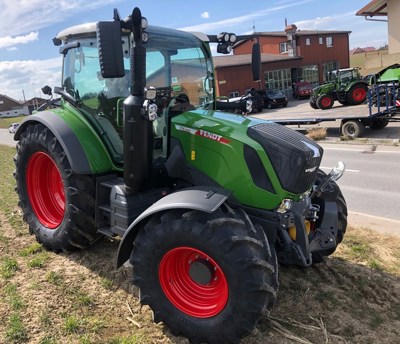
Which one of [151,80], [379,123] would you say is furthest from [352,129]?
[151,80]

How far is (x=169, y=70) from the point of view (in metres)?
3.96

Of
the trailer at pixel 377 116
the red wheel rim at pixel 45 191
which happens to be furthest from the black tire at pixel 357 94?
the red wheel rim at pixel 45 191

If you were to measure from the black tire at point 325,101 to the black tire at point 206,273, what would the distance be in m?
20.4

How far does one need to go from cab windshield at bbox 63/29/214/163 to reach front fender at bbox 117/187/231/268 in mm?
819

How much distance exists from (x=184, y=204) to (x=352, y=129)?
12607 millimetres

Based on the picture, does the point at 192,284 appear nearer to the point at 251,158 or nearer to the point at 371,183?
the point at 251,158

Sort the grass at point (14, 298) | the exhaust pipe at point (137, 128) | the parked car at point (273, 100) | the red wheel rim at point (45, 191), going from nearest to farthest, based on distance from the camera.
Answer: the exhaust pipe at point (137, 128)
the grass at point (14, 298)
the red wheel rim at point (45, 191)
the parked car at point (273, 100)

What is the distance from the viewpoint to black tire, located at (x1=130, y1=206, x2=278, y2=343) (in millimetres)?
2719

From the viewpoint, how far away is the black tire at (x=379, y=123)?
1439 cm

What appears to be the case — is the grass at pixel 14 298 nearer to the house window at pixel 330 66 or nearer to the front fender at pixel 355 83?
the front fender at pixel 355 83

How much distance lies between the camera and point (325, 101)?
2198cm

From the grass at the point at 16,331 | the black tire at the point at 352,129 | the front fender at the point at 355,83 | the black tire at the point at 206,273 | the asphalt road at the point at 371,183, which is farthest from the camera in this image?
the front fender at the point at 355,83

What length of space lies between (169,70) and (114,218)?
152 centimetres

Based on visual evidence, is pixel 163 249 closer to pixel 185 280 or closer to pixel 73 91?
pixel 185 280
